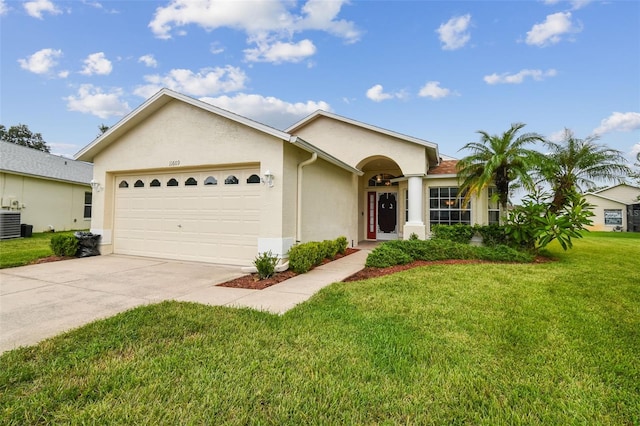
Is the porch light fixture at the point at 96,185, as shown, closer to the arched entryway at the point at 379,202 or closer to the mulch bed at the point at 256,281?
the mulch bed at the point at 256,281

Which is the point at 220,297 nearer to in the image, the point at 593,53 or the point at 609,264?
the point at 609,264

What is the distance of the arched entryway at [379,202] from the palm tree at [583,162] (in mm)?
6295

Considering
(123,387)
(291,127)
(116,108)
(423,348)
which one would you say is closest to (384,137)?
(291,127)

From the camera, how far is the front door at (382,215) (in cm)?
1506

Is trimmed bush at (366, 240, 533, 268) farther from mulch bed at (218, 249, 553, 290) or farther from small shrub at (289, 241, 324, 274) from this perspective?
small shrub at (289, 241, 324, 274)

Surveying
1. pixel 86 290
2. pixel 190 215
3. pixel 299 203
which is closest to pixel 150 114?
pixel 190 215

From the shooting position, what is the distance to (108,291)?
18.9 ft

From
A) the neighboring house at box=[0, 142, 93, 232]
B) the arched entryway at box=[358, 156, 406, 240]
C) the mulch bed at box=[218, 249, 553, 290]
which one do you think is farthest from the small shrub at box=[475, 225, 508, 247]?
the neighboring house at box=[0, 142, 93, 232]

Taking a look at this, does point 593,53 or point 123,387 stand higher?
point 593,53

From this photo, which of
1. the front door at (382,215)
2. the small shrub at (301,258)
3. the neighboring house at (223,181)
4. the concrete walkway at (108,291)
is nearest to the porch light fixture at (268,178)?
the neighboring house at (223,181)

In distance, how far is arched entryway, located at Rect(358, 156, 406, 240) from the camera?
14969mm

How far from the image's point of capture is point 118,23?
10.5 m

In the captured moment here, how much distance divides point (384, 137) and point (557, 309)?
8885 millimetres

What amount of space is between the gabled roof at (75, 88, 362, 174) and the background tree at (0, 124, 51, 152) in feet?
128
